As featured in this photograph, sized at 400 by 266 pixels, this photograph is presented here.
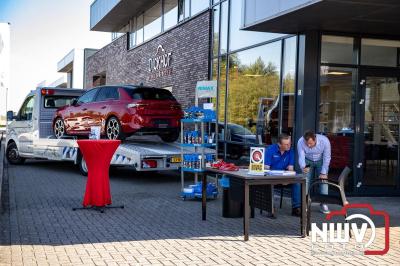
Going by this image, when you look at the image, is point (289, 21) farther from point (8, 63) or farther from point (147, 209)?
point (8, 63)

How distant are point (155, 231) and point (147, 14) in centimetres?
1669

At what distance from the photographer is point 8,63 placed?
1146cm

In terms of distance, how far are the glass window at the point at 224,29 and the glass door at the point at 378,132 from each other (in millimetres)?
4564

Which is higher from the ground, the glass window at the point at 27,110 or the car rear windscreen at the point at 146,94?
the car rear windscreen at the point at 146,94

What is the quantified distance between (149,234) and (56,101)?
981 cm

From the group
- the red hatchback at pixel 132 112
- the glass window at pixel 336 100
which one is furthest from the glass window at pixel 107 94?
the glass window at pixel 336 100

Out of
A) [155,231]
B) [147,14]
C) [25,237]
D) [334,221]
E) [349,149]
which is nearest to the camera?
[25,237]

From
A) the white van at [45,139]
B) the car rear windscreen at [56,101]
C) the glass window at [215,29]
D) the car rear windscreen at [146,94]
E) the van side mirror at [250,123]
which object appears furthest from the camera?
the car rear windscreen at [56,101]

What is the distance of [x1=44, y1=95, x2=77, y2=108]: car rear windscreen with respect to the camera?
16016 millimetres

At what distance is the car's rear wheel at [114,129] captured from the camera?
1352 cm

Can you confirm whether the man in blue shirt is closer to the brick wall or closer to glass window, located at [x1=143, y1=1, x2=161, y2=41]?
the brick wall

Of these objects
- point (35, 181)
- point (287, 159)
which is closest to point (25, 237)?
point (287, 159)

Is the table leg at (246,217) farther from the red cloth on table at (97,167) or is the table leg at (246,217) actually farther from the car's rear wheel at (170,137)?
the car's rear wheel at (170,137)

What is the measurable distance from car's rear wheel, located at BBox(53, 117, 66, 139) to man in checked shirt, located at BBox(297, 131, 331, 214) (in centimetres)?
842
